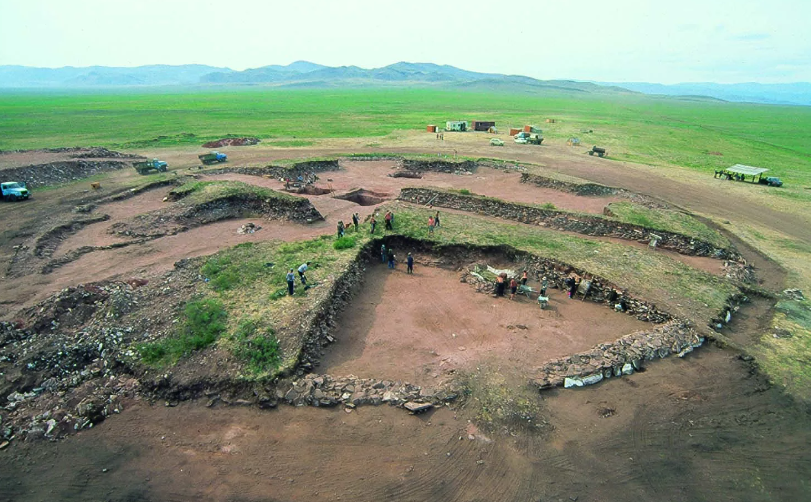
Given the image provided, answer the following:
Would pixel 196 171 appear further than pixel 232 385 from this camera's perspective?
Yes

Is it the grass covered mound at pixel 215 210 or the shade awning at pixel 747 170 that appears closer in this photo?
the grass covered mound at pixel 215 210

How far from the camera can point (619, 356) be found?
15.0 meters

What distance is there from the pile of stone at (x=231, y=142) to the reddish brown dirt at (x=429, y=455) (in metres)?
55.2

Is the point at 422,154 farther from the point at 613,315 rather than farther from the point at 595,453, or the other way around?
the point at 595,453

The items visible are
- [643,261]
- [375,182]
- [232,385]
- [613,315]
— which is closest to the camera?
[232,385]

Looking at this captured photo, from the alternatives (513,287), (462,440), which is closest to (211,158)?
(513,287)

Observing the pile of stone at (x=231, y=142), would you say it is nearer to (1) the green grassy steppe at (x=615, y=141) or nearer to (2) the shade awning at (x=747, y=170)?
(1) the green grassy steppe at (x=615, y=141)

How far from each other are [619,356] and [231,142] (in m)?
61.5

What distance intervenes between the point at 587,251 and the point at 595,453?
13.6 metres

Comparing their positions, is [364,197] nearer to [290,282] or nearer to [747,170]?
[290,282]

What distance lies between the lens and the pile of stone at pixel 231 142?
6063cm

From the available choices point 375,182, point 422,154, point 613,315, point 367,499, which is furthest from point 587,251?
point 422,154

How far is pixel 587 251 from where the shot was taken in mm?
23016

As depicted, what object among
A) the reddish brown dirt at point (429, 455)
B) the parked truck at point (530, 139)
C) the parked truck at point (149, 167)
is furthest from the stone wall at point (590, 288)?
the parked truck at point (530, 139)
